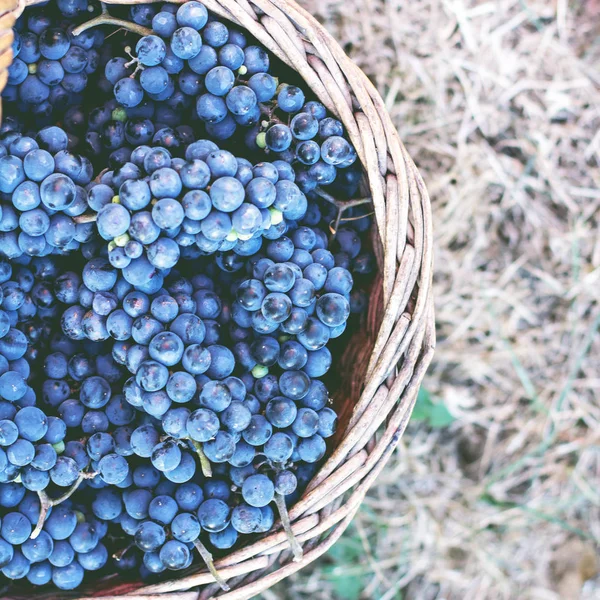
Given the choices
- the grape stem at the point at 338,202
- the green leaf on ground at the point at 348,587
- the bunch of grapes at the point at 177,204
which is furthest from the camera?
the green leaf on ground at the point at 348,587

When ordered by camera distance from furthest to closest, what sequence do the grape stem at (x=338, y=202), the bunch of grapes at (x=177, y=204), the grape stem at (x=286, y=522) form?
1. the grape stem at (x=338, y=202)
2. the grape stem at (x=286, y=522)
3. the bunch of grapes at (x=177, y=204)

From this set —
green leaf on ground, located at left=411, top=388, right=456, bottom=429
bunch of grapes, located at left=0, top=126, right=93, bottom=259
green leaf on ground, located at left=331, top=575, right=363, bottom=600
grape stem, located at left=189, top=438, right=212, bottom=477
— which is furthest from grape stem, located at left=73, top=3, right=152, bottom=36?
green leaf on ground, located at left=331, top=575, right=363, bottom=600

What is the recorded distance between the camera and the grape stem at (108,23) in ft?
3.48

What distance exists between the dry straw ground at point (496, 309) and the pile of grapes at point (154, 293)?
0.65m

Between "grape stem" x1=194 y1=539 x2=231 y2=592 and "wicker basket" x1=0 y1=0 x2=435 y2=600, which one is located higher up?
"wicker basket" x1=0 y1=0 x2=435 y2=600

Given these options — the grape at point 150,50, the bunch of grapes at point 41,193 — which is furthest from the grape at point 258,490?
the grape at point 150,50

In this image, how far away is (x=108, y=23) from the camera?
111 centimetres

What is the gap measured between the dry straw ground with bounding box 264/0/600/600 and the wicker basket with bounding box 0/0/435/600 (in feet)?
1.92

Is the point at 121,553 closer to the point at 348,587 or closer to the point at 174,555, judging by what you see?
the point at 174,555

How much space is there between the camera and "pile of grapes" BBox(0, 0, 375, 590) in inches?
38.5

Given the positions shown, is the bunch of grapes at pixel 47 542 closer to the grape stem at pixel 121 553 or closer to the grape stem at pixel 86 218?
the grape stem at pixel 121 553

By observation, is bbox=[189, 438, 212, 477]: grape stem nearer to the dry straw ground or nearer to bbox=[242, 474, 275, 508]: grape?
bbox=[242, 474, 275, 508]: grape

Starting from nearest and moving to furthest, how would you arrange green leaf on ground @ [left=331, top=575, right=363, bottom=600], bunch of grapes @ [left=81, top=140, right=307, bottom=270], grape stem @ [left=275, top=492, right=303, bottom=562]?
bunch of grapes @ [left=81, top=140, right=307, bottom=270], grape stem @ [left=275, top=492, right=303, bottom=562], green leaf on ground @ [left=331, top=575, right=363, bottom=600]

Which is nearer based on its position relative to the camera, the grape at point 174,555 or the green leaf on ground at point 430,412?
the grape at point 174,555
